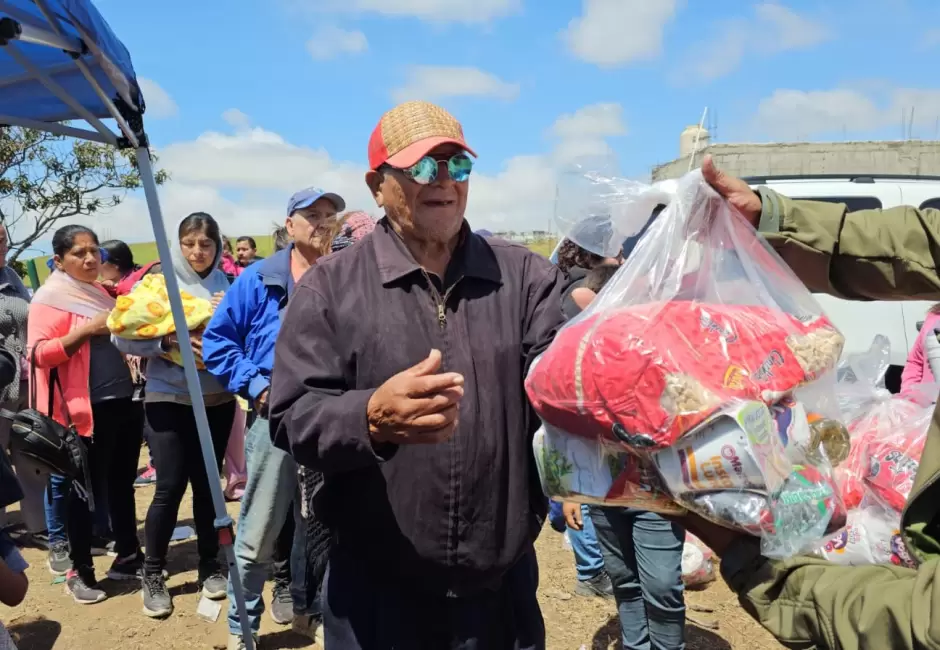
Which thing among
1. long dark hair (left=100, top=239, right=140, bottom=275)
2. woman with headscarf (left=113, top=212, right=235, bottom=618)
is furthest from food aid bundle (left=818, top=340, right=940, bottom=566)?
long dark hair (left=100, top=239, right=140, bottom=275)

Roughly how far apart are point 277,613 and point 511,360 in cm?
243

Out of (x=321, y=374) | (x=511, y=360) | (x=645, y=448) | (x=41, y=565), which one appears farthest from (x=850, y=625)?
(x=41, y=565)

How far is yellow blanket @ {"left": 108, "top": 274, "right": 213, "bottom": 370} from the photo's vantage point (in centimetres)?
331

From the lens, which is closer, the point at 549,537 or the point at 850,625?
the point at 850,625

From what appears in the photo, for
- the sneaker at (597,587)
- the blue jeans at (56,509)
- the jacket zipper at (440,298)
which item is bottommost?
the sneaker at (597,587)

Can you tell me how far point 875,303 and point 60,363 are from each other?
461cm

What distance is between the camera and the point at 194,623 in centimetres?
348

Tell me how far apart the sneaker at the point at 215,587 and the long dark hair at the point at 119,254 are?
98.5 inches

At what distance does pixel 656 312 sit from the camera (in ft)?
4.40

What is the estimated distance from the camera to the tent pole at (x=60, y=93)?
2.84 meters

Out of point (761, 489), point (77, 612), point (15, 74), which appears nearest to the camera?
point (761, 489)

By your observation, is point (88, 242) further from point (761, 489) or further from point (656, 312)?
point (761, 489)

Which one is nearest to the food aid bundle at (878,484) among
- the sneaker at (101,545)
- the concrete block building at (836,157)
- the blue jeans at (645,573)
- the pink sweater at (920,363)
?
the blue jeans at (645,573)

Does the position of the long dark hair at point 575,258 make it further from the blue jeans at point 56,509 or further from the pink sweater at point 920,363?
the blue jeans at point 56,509
